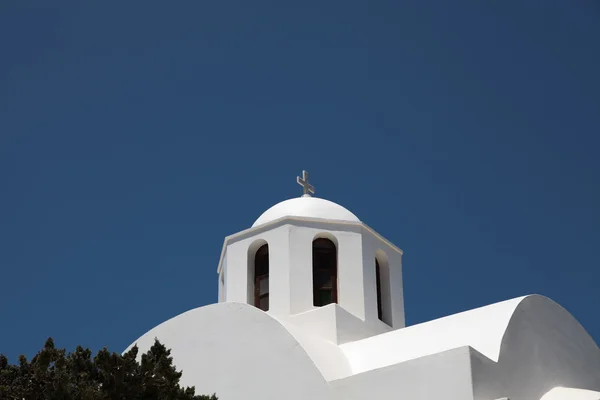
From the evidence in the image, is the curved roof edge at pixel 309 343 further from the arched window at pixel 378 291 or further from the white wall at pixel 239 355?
the arched window at pixel 378 291

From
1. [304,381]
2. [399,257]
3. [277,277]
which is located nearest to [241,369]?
[304,381]

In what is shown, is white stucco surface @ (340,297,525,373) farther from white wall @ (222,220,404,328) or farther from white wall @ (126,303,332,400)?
white wall @ (222,220,404,328)

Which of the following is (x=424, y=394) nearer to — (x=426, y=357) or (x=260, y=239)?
(x=426, y=357)

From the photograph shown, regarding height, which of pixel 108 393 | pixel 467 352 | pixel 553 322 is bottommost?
pixel 108 393

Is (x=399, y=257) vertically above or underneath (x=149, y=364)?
above

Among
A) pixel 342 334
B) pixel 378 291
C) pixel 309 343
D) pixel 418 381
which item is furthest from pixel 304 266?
pixel 418 381

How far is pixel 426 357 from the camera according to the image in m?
11.8

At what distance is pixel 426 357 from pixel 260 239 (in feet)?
15.4

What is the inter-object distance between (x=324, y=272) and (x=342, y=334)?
1.49 metres

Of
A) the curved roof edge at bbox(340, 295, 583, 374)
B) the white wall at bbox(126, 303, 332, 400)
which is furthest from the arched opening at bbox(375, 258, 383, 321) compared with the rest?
the white wall at bbox(126, 303, 332, 400)

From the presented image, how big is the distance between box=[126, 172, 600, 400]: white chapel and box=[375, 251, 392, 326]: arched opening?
0.07ft

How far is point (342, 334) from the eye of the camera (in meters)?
14.3

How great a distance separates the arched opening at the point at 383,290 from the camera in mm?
15914

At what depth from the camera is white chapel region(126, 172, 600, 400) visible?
39.4 ft
